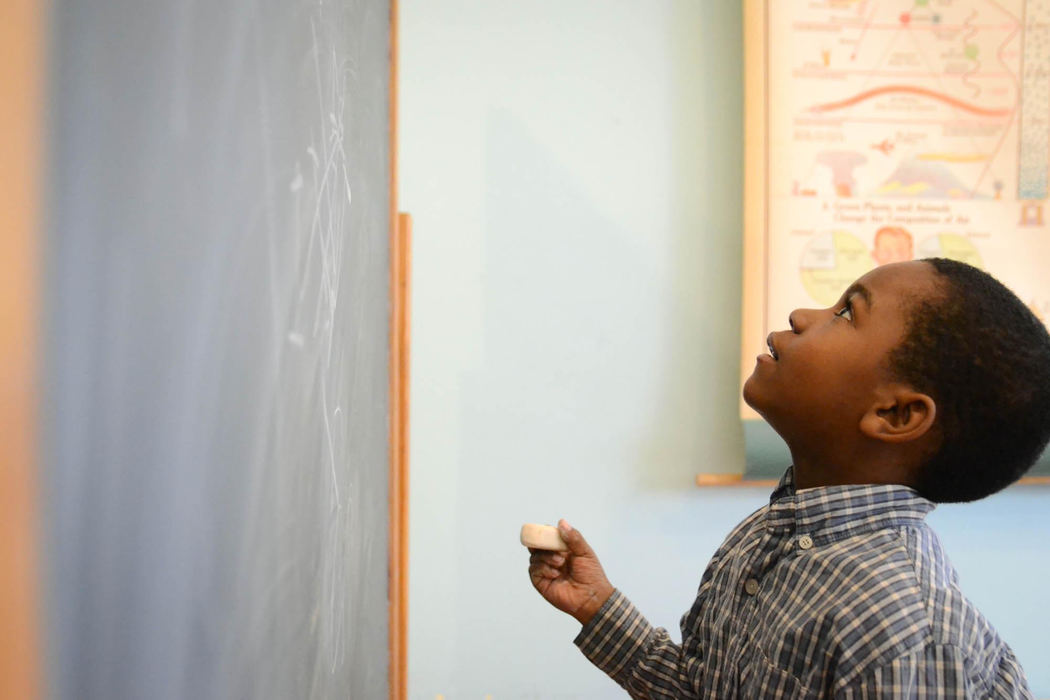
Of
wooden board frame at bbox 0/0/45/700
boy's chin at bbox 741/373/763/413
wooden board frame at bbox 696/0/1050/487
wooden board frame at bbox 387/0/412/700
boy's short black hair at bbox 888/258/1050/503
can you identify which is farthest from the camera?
wooden board frame at bbox 696/0/1050/487

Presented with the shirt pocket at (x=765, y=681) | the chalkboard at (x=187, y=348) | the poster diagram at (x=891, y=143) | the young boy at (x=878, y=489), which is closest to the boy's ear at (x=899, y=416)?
the young boy at (x=878, y=489)

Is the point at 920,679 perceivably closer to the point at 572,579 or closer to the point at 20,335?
the point at 572,579

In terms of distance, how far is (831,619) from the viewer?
77cm

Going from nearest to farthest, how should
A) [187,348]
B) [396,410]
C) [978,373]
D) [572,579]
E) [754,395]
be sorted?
1. [187,348]
2. [978,373]
3. [754,395]
4. [572,579]
5. [396,410]

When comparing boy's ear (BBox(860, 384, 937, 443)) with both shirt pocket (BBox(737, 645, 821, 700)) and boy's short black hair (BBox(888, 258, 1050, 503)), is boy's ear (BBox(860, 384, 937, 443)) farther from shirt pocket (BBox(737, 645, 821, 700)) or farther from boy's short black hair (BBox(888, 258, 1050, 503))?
shirt pocket (BBox(737, 645, 821, 700))

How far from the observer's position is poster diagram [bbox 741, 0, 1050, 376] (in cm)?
204

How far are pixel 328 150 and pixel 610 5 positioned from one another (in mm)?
1529

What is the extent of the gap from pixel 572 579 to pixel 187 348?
0.77m

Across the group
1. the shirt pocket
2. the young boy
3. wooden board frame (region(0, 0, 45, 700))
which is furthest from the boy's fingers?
wooden board frame (region(0, 0, 45, 700))

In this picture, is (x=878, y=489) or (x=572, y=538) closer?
(x=878, y=489)

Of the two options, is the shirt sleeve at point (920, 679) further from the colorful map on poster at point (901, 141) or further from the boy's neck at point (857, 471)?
the colorful map on poster at point (901, 141)

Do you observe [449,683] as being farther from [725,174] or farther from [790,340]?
[790,340]

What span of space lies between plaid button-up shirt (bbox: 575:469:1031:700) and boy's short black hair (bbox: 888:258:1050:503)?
0.21ft

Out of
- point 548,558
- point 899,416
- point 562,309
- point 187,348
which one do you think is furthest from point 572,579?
point 562,309
